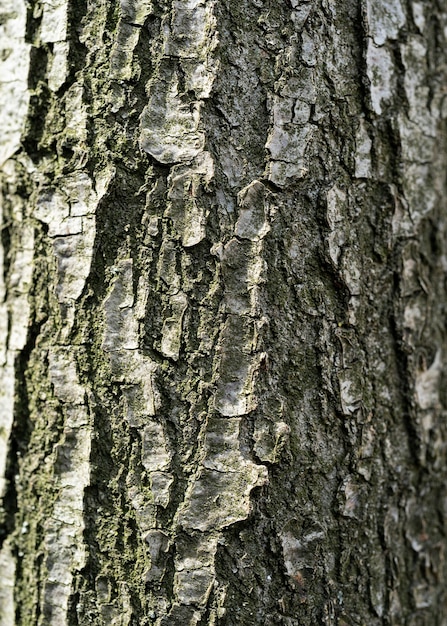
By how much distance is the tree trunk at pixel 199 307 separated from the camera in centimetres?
95

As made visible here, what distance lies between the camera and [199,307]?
3.14 ft

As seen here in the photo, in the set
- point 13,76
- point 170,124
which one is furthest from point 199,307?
point 13,76

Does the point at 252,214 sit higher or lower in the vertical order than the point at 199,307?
higher

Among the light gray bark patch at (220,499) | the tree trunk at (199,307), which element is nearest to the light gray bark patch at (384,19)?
the tree trunk at (199,307)

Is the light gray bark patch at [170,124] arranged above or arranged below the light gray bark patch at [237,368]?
above

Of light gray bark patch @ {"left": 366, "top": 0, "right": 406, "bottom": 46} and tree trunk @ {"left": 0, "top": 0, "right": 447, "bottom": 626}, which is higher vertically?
light gray bark patch @ {"left": 366, "top": 0, "right": 406, "bottom": 46}

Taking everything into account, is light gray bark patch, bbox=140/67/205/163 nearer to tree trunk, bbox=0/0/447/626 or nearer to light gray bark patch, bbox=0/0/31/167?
tree trunk, bbox=0/0/447/626

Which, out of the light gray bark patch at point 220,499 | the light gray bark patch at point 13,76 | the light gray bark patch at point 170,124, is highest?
the light gray bark patch at point 13,76

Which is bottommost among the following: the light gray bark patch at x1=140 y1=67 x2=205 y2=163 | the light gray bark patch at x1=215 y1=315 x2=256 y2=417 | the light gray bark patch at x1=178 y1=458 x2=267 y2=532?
the light gray bark patch at x1=178 y1=458 x2=267 y2=532

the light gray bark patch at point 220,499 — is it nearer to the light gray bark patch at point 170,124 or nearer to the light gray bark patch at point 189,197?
the light gray bark patch at point 189,197

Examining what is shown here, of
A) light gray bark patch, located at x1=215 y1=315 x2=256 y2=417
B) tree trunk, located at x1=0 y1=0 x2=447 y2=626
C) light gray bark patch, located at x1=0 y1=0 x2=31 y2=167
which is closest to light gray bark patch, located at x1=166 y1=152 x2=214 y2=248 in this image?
Result: tree trunk, located at x1=0 y1=0 x2=447 y2=626

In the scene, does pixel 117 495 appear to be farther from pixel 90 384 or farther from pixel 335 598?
pixel 335 598

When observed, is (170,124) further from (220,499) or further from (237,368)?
(220,499)

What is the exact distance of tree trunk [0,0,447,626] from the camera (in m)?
0.95
